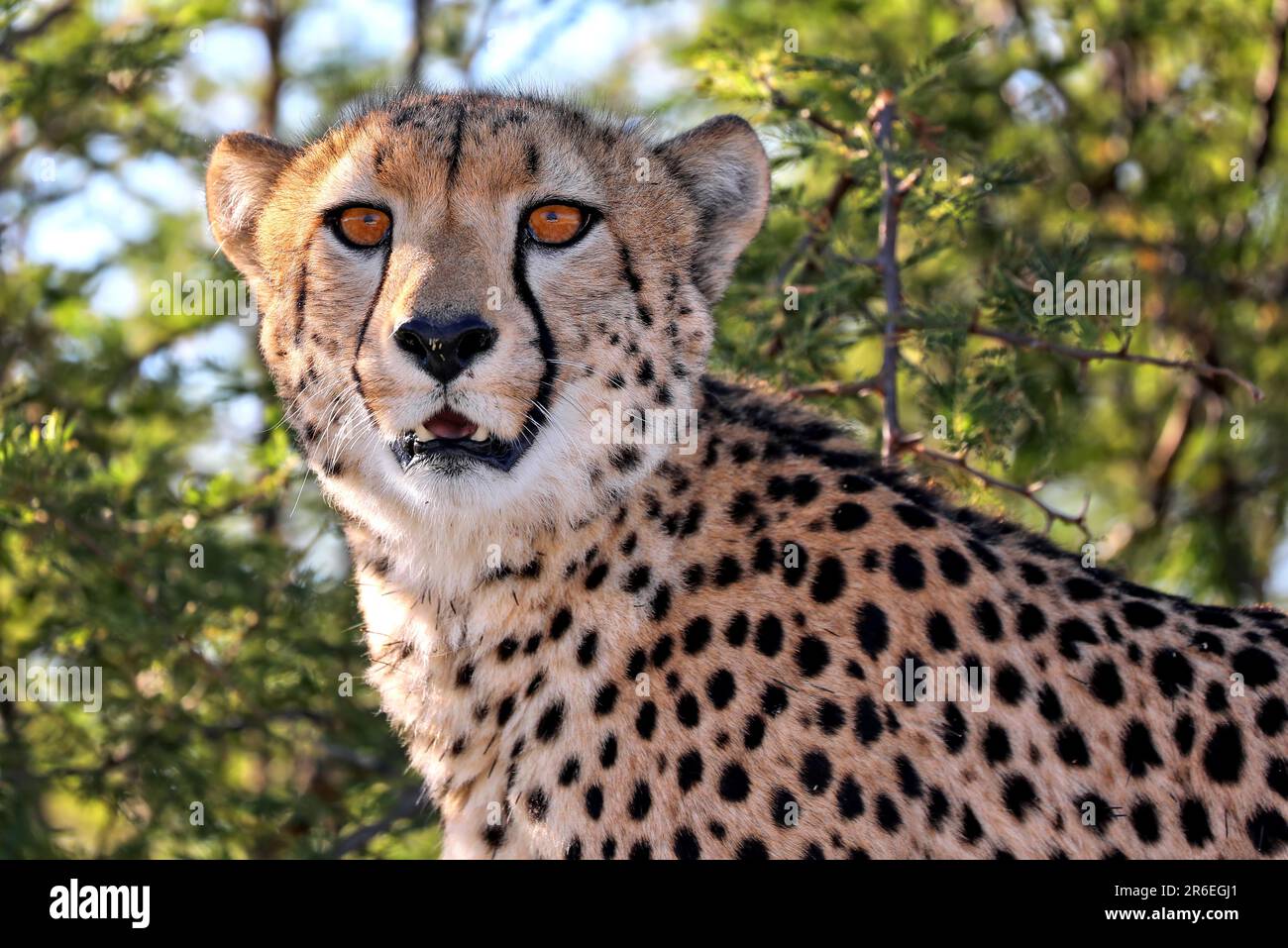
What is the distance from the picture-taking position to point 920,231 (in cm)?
538

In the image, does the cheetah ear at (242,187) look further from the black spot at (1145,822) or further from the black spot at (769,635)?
the black spot at (1145,822)

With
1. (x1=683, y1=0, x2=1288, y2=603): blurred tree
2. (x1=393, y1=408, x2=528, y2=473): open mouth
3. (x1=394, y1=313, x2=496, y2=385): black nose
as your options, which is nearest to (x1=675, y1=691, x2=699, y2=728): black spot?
(x1=393, y1=408, x2=528, y2=473): open mouth

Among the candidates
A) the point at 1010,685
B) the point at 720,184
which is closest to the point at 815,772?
the point at 1010,685

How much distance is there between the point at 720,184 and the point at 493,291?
36.9 inches

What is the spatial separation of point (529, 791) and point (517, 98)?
1.83 m

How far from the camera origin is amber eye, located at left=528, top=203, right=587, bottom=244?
12.7 feet

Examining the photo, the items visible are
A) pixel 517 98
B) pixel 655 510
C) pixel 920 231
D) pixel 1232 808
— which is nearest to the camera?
pixel 1232 808

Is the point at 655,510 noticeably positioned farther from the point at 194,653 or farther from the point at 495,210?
the point at 194,653

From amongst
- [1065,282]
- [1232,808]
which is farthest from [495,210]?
[1232,808]

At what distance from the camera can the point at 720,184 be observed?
4312mm

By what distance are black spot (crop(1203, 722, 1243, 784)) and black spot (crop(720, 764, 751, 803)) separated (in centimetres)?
109

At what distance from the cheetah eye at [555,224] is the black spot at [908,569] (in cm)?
110

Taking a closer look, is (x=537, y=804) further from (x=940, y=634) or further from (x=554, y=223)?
(x=554, y=223)

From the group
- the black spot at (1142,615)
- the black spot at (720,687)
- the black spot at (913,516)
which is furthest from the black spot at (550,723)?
the black spot at (1142,615)
